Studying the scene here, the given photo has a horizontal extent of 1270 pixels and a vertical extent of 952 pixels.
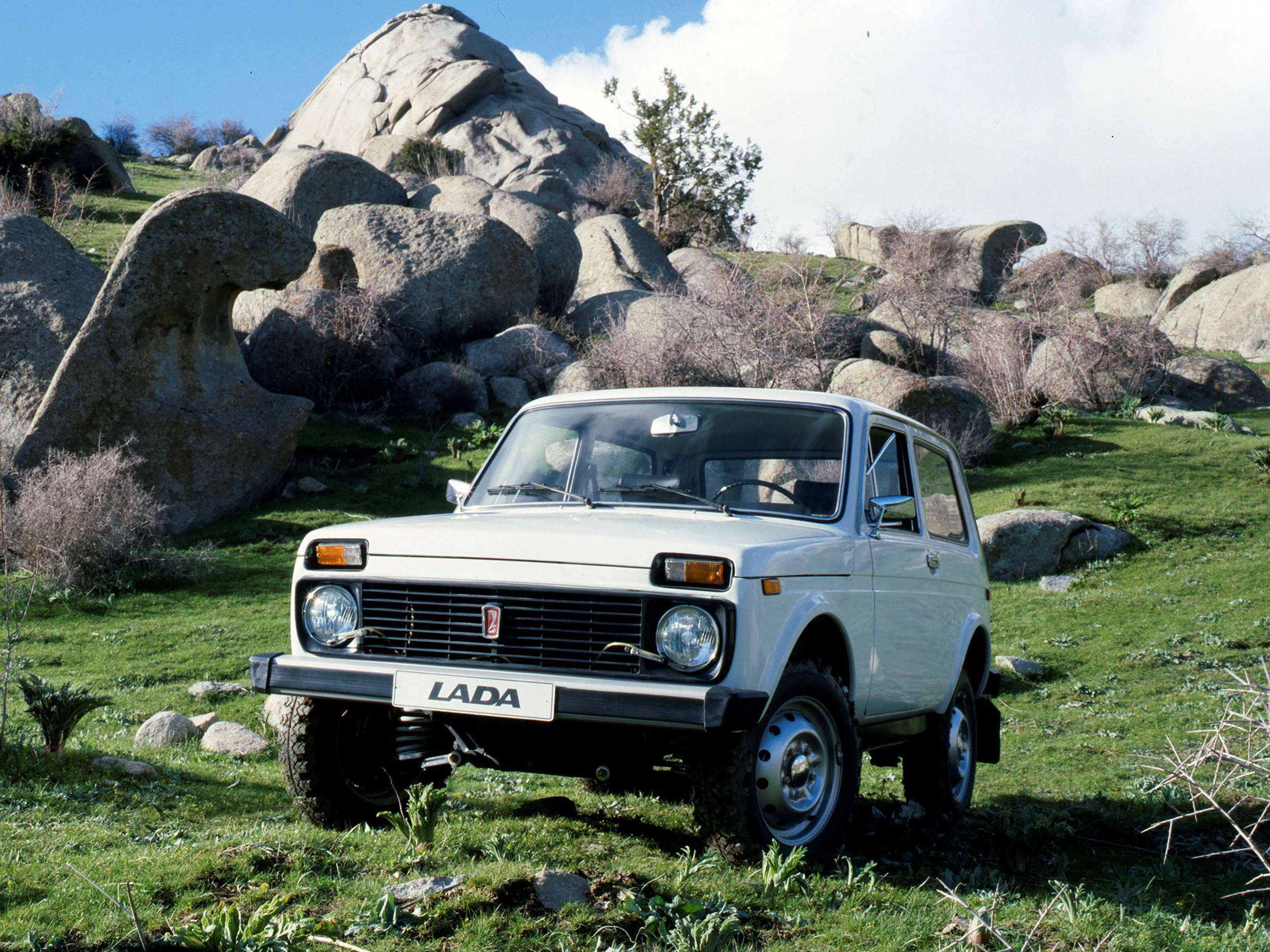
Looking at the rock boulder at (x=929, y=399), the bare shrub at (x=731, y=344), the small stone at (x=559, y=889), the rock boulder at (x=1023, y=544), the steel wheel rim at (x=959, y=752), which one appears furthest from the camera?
the bare shrub at (x=731, y=344)

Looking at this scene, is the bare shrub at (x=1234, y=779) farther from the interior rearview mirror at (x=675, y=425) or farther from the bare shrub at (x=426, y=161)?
the bare shrub at (x=426, y=161)

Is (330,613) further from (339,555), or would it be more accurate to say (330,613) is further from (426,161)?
(426,161)

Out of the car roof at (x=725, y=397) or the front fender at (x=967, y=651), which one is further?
the front fender at (x=967, y=651)

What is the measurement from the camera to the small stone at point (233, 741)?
833 cm

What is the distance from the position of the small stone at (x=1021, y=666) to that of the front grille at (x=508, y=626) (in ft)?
29.1

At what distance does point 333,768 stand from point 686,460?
6.62 ft

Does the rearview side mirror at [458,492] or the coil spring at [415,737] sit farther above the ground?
the rearview side mirror at [458,492]

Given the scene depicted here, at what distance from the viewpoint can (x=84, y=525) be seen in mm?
15648

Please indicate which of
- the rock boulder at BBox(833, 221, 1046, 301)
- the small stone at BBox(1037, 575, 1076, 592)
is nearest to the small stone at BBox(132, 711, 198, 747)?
the small stone at BBox(1037, 575, 1076, 592)

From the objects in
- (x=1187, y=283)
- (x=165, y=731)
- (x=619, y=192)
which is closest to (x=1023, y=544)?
(x=165, y=731)

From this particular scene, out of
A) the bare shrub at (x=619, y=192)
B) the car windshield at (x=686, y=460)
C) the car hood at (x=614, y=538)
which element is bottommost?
the car hood at (x=614, y=538)

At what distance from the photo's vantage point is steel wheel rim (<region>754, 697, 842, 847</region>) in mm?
4168

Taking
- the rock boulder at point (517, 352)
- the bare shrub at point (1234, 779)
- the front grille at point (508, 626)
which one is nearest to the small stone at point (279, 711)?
the front grille at point (508, 626)

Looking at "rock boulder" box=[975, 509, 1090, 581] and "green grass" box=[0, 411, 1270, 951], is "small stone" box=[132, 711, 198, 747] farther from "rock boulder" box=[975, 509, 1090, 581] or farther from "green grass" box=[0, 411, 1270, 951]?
"rock boulder" box=[975, 509, 1090, 581]
